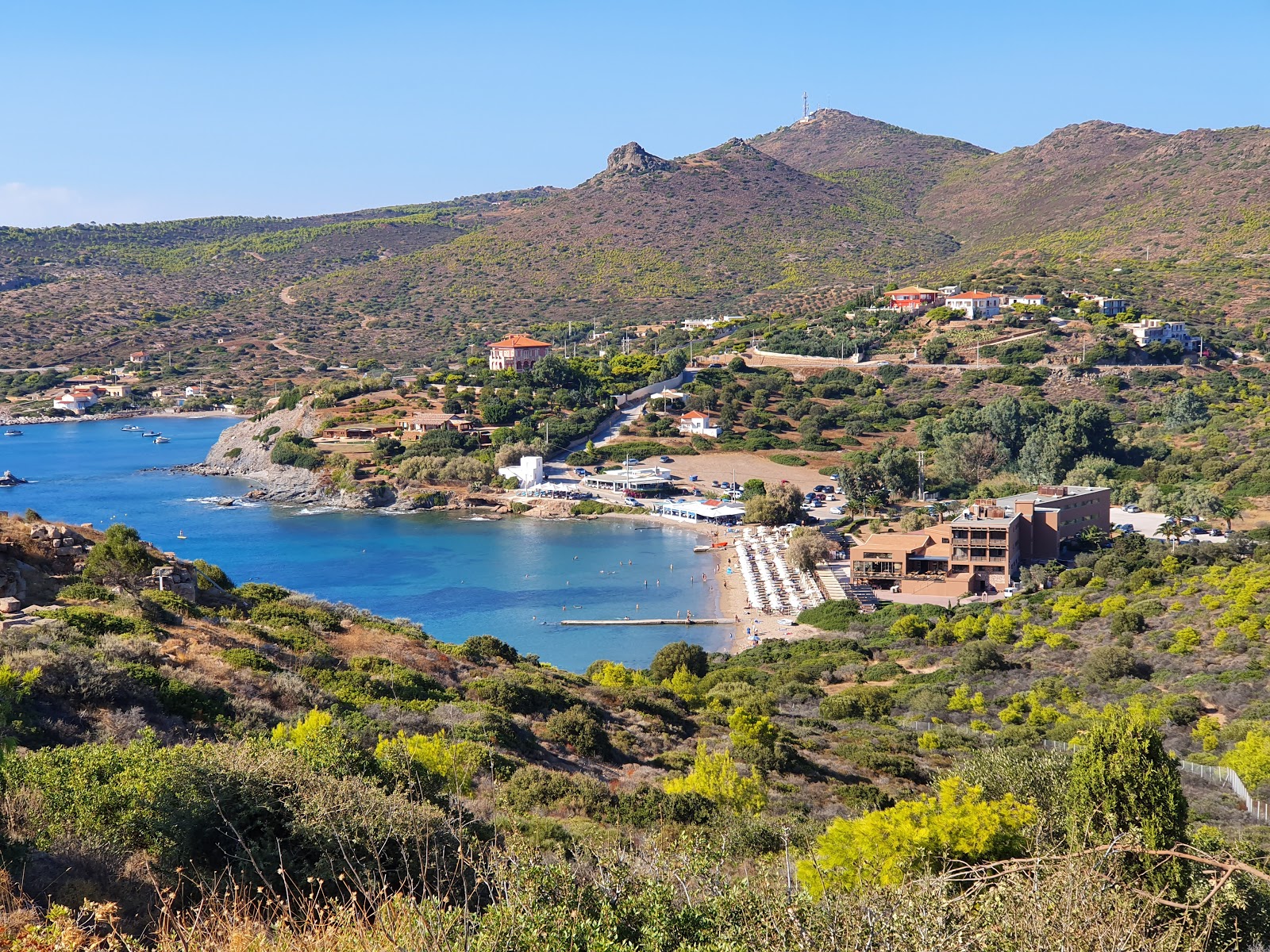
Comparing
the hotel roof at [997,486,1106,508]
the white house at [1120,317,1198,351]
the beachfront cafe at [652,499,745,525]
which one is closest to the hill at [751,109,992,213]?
the white house at [1120,317,1198,351]

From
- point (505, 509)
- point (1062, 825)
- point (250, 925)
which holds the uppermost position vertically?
point (250, 925)

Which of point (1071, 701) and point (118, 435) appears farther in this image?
point (118, 435)

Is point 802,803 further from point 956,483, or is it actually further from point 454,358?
point 454,358

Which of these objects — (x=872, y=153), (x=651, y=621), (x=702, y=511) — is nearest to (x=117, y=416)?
(x=702, y=511)

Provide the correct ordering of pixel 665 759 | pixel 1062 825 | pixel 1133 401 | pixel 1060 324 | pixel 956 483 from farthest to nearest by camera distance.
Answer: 1. pixel 1060 324
2. pixel 1133 401
3. pixel 956 483
4. pixel 665 759
5. pixel 1062 825

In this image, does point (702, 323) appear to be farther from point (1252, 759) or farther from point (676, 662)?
point (1252, 759)

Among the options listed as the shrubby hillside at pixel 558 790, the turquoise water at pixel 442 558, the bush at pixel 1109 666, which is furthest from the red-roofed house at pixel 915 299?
the bush at pixel 1109 666

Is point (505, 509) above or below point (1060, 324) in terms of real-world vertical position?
below

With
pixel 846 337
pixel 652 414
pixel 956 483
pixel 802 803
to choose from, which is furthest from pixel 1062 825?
pixel 846 337

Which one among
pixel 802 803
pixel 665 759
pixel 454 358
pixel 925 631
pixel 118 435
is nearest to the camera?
pixel 802 803
